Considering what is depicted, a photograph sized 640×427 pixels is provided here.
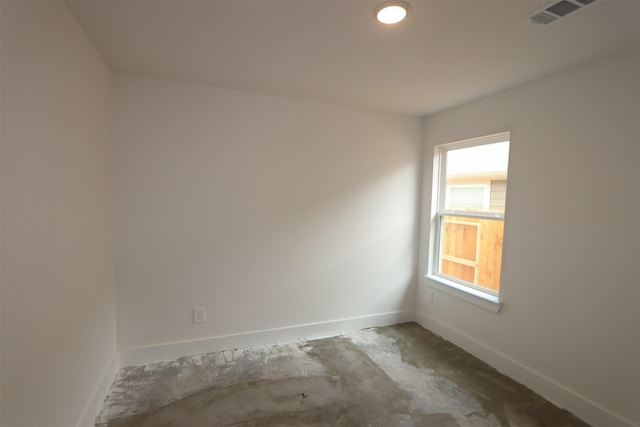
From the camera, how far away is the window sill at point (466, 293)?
259cm

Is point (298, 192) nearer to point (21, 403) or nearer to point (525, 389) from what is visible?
point (21, 403)

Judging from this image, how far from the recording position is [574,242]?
206 centimetres

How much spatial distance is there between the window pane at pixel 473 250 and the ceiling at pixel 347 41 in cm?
124

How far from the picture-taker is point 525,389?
2.28 m

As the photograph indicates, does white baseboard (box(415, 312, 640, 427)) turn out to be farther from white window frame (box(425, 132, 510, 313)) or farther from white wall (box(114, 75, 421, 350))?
white wall (box(114, 75, 421, 350))

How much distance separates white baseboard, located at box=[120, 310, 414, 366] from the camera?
2.48 metres

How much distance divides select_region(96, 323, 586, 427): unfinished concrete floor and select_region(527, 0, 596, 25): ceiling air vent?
2.36 meters

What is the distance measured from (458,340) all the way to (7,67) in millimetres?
3540

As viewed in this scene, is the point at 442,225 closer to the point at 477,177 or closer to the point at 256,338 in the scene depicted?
the point at 477,177

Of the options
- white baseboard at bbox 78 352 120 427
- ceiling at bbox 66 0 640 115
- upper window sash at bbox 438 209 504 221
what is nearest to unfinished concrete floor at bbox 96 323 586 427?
white baseboard at bbox 78 352 120 427

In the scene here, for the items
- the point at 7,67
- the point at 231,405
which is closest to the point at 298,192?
the point at 231,405

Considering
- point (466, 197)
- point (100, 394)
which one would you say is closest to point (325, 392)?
point (100, 394)

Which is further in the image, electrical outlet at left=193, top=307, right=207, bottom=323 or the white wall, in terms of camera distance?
electrical outlet at left=193, top=307, right=207, bottom=323

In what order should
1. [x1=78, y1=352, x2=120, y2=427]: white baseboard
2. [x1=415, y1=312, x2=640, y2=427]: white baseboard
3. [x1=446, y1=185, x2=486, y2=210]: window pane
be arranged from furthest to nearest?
[x1=446, y1=185, x2=486, y2=210]: window pane
[x1=415, y1=312, x2=640, y2=427]: white baseboard
[x1=78, y1=352, x2=120, y2=427]: white baseboard
